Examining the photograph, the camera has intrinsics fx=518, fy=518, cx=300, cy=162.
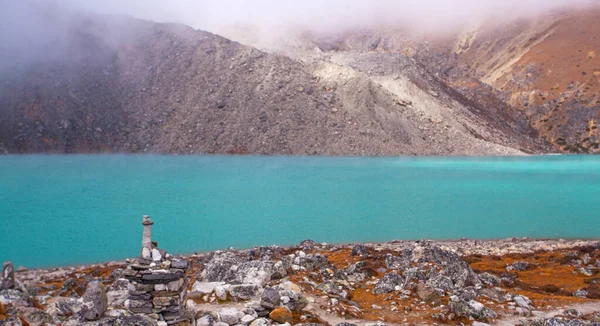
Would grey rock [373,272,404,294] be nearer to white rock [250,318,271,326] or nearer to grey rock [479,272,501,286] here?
A: grey rock [479,272,501,286]

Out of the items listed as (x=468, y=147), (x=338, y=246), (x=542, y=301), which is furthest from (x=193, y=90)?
(x=542, y=301)

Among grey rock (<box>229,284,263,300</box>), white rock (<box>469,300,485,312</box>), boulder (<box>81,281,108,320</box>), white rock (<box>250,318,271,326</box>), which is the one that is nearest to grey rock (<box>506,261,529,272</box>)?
white rock (<box>469,300,485,312</box>)

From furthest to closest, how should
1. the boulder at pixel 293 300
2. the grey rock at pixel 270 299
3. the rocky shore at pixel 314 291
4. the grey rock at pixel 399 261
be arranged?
the grey rock at pixel 399 261, the boulder at pixel 293 300, the grey rock at pixel 270 299, the rocky shore at pixel 314 291

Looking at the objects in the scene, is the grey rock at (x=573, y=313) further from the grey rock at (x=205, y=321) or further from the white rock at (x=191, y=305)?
the white rock at (x=191, y=305)

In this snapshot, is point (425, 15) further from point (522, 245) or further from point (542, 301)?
Result: point (542, 301)

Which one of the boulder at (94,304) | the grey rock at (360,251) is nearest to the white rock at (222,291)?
the boulder at (94,304)

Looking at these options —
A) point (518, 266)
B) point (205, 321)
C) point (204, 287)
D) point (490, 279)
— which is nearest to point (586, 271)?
point (518, 266)
